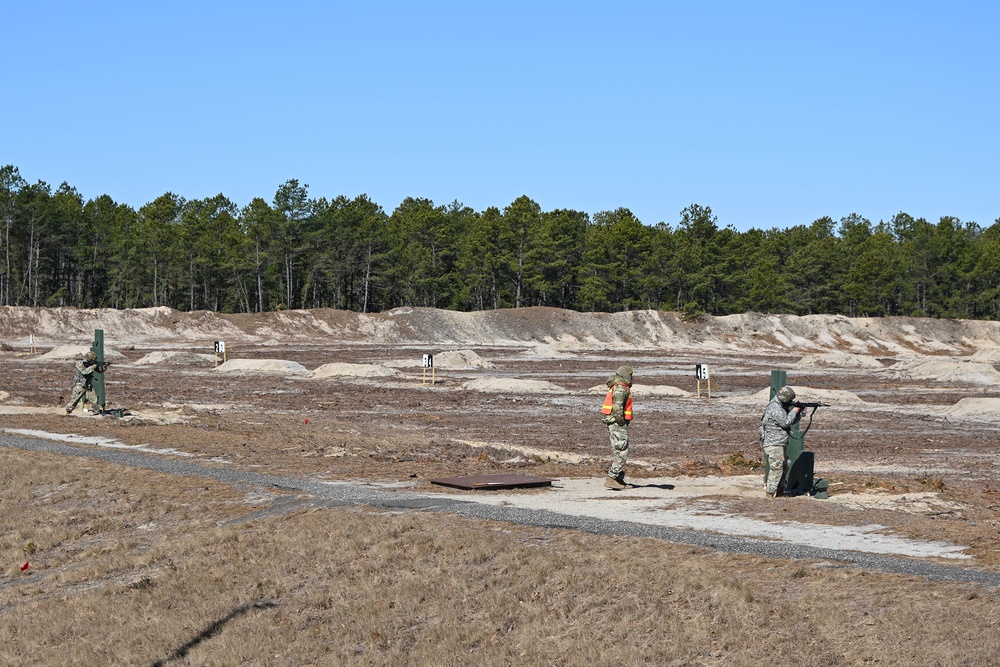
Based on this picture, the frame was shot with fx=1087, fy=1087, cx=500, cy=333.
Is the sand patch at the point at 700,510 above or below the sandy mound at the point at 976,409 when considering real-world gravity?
above

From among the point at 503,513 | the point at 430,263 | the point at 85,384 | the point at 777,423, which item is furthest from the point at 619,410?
the point at 430,263

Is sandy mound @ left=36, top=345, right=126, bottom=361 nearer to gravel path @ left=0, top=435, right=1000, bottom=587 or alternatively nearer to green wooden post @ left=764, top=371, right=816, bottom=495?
gravel path @ left=0, top=435, right=1000, bottom=587

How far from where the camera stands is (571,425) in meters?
34.4

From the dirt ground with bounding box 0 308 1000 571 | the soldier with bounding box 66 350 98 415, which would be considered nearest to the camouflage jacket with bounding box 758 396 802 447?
the dirt ground with bounding box 0 308 1000 571

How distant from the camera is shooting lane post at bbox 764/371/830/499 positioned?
17.0 metres

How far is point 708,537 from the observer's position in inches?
532

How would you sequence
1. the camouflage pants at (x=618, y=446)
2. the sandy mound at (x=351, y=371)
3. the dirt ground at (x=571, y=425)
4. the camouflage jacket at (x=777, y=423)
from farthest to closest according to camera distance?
the sandy mound at (x=351, y=371) → the camouflage pants at (x=618, y=446) → the camouflage jacket at (x=777, y=423) → the dirt ground at (x=571, y=425)

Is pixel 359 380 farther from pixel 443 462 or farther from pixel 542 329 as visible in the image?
pixel 542 329

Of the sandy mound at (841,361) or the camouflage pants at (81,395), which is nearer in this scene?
the camouflage pants at (81,395)

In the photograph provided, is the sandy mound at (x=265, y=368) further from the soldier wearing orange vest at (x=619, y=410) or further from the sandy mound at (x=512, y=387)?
the soldier wearing orange vest at (x=619, y=410)

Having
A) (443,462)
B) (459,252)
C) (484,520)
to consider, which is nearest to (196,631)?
(484,520)

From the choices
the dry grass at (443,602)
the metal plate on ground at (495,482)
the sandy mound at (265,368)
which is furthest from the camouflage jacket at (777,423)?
the sandy mound at (265,368)

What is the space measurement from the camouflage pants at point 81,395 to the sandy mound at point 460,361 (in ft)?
115

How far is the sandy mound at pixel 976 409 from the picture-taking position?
1520 inches
